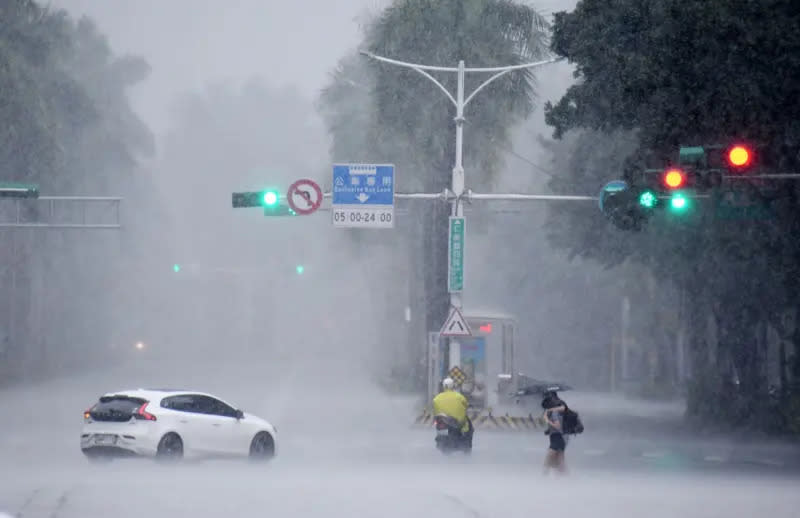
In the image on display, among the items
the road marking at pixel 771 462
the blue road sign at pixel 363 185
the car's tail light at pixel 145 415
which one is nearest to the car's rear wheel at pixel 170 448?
the car's tail light at pixel 145 415

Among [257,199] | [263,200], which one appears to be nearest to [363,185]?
[263,200]

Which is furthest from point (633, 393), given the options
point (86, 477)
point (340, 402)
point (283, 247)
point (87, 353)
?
point (283, 247)

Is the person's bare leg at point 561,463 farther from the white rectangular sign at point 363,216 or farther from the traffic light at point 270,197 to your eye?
the white rectangular sign at point 363,216

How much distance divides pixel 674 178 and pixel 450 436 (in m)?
7.38

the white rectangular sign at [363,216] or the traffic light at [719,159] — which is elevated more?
the traffic light at [719,159]

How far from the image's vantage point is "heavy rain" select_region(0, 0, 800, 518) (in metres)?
23.2

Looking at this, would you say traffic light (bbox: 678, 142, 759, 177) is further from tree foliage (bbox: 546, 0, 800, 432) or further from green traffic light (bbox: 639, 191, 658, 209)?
tree foliage (bbox: 546, 0, 800, 432)

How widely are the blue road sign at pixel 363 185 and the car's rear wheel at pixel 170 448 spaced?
30.4 ft

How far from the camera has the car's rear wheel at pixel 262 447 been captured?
27656mm

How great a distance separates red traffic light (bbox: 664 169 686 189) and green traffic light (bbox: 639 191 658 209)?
89 cm

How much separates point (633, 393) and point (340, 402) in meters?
25.5

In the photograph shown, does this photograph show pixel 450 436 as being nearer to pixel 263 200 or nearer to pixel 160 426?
pixel 160 426

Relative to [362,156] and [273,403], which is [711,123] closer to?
[273,403]

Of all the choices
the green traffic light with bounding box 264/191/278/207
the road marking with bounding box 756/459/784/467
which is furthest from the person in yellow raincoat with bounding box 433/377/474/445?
the road marking with bounding box 756/459/784/467
